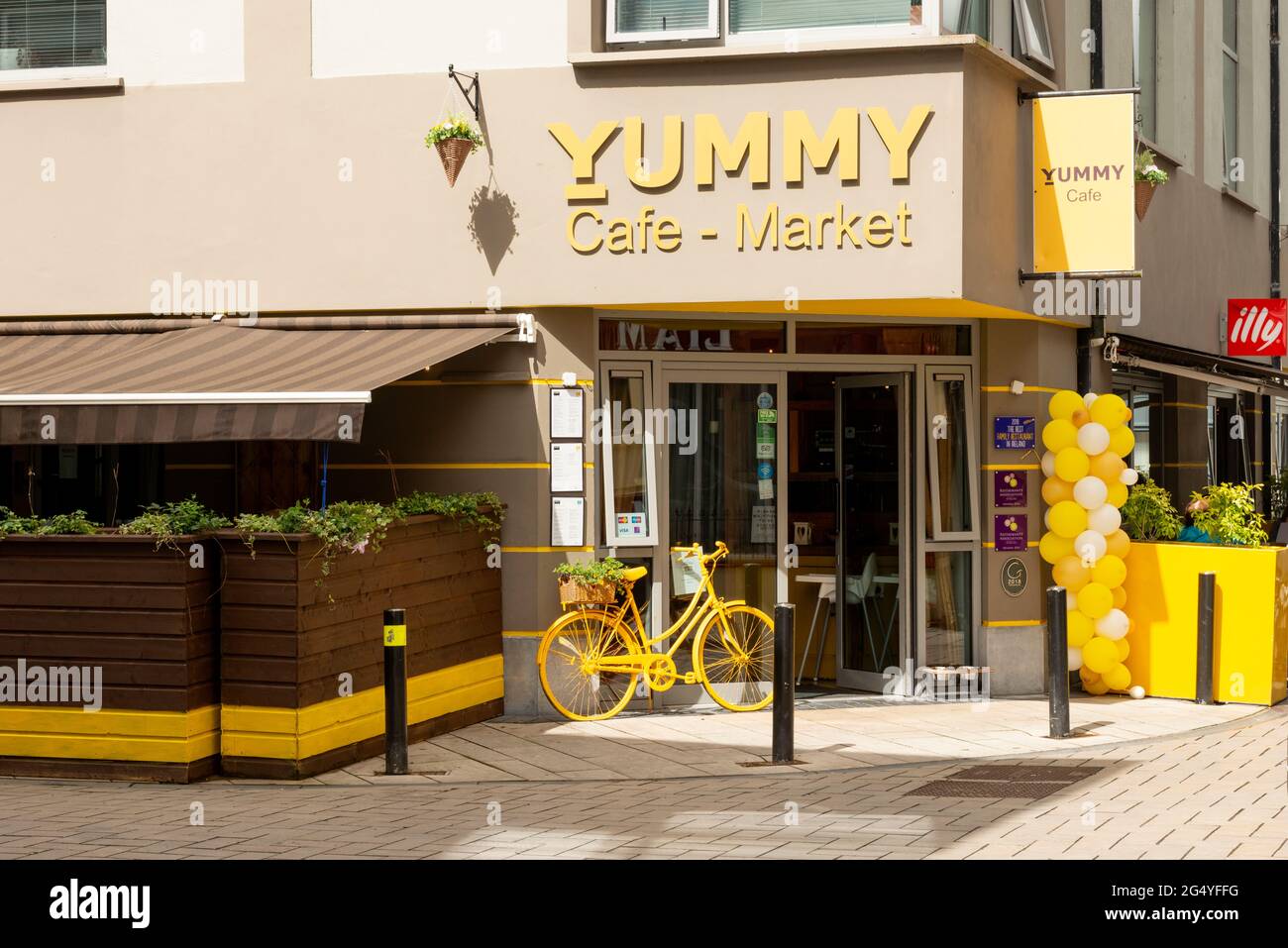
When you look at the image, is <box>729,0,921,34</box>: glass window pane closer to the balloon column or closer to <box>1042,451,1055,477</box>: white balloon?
the balloon column

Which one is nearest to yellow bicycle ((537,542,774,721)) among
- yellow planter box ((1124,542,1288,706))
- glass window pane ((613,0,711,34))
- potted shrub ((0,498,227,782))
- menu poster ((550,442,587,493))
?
menu poster ((550,442,587,493))

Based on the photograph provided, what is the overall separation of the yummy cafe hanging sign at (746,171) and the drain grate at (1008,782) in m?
3.91

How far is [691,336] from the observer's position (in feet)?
40.5

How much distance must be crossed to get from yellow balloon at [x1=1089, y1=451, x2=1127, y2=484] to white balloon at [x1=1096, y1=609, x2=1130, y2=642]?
1.04 meters

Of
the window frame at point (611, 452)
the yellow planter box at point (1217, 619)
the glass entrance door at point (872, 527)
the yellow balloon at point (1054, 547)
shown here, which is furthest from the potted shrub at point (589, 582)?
the yellow planter box at point (1217, 619)

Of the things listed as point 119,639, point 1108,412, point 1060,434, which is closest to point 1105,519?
point 1060,434

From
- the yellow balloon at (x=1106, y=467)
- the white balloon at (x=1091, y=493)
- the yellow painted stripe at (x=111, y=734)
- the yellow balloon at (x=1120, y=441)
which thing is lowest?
the yellow painted stripe at (x=111, y=734)

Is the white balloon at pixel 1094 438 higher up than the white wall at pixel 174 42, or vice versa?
the white wall at pixel 174 42

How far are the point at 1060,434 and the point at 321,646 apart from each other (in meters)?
6.14

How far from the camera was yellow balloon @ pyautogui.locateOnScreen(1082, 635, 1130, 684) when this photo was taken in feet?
40.9

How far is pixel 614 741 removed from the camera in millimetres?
10703

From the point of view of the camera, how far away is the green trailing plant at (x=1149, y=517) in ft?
42.2

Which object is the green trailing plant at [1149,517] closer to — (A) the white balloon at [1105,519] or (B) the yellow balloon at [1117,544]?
(B) the yellow balloon at [1117,544]
